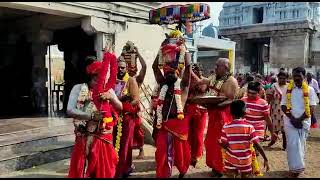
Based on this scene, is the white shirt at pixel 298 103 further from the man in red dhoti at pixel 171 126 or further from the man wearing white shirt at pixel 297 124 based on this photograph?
the man in red dhoti at pixel 171 126

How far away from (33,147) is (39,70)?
470 centimetres

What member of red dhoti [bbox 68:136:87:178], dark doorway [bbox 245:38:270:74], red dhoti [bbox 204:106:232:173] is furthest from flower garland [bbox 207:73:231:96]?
dark doorway [bbox 245:38:270:74]

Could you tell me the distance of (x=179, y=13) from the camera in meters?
11.5

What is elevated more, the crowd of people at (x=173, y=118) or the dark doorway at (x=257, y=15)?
the dark doorway at (x=257, y=15)

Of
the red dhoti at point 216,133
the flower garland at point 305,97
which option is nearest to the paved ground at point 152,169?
the red dhoti at point 216,133

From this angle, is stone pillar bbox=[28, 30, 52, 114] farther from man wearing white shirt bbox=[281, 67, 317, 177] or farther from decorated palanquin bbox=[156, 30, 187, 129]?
man wearing white shirt bbox=[281, 67, 317, 177]

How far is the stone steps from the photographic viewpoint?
18.9ft

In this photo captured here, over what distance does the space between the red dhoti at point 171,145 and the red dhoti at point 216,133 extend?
28.9 inches

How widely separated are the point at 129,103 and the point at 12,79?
7.03 m

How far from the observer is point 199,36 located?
805 inches

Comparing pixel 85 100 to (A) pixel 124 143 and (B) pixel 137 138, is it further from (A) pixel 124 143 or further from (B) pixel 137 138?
(B) pixel 137 138

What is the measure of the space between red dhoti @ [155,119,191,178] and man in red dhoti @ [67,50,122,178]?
0.77 metres

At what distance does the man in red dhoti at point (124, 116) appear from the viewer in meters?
5.16

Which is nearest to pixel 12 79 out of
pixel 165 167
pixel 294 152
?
pixel 165 167
